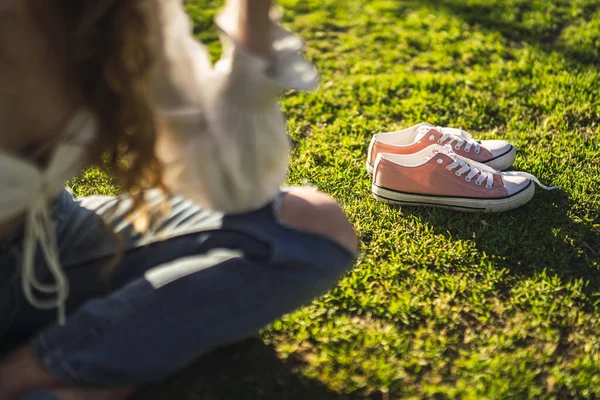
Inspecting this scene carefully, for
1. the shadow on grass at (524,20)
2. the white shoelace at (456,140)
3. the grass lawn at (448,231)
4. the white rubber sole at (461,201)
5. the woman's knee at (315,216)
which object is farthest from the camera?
the shadow on grass at (524,20)

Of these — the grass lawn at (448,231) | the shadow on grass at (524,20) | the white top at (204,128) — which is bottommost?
the grass lawn at (448,231)

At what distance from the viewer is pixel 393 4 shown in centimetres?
387

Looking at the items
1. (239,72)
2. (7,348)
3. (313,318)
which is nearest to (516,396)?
(313,318)

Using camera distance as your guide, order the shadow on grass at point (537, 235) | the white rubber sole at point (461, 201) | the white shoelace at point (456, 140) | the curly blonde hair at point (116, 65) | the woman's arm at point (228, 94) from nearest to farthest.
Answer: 1. the curly blonde hair at point (116, 65)
2. the woman's arm at point (228, 94)
3. the shadow on grass at point (537, 235)
4. the white rubber sole at point (461, 201)
5. the white shoelace at point (456, 140)

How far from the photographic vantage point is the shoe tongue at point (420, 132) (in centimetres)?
250

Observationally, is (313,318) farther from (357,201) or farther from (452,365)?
(357,201)

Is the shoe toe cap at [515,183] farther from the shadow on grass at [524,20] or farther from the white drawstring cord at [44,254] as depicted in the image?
the white drawstring cord at [44,254]

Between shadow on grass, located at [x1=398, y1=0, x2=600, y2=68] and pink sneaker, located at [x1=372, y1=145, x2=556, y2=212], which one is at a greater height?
shadow on grass, located at [x1=398, y1=0, x2=600, y2=68]

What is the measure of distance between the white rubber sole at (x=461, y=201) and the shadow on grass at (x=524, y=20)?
4.04 ft

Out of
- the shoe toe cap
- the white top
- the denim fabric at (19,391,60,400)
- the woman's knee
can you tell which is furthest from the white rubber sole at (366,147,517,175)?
the denim fabric at (19,391,60,400)

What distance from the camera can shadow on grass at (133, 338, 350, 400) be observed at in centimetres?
170

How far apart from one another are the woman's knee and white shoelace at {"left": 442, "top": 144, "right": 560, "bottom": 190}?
2.67 ft

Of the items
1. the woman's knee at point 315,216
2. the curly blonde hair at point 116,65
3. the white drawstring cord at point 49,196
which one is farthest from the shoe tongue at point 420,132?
the white drawstring cord at point 49,196

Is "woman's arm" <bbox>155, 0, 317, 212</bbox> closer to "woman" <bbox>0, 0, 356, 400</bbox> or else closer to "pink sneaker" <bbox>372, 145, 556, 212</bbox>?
"woman" <bbox>0, 0, 356, 400</bbox>
